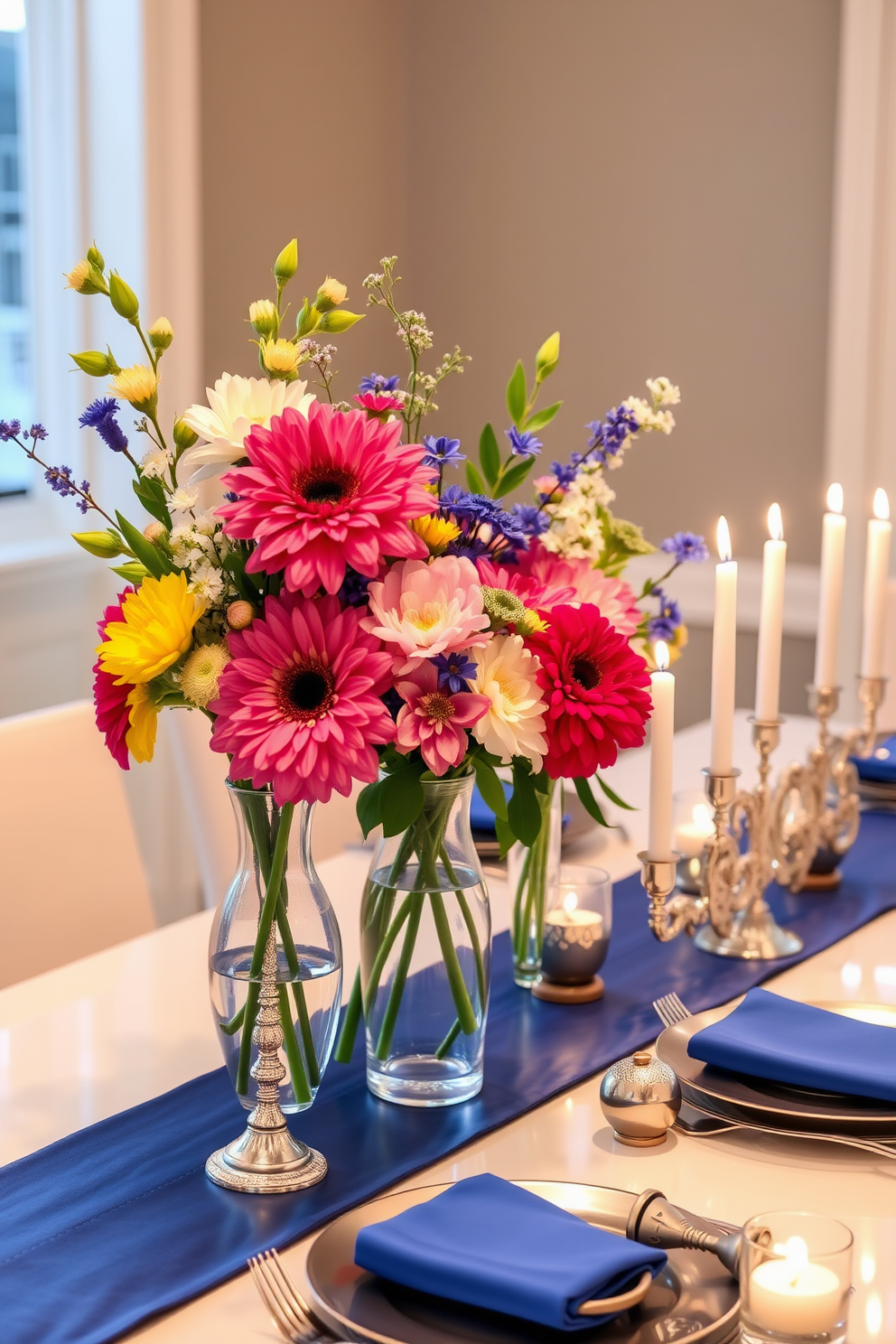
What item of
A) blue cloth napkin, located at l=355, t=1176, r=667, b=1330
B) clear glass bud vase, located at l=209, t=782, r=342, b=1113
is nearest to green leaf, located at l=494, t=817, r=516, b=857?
clear glass bud vase, located at l=209, t=782, r=342, b=1113

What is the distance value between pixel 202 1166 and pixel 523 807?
1.01ft

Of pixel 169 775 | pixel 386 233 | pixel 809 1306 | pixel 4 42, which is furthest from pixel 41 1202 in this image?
pixel 386 233

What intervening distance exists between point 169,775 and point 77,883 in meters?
1.26

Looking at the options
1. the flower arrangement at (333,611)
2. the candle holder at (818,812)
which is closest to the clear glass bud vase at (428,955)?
the flower arrangement at (333,611)

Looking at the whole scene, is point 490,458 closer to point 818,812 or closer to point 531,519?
point 531,519

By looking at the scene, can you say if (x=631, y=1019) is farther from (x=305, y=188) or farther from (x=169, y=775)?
(x=305, y=188)

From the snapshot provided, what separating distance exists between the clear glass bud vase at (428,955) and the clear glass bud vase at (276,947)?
5 cm

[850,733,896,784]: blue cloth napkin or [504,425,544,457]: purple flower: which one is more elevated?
[504,425,544,457]: purple flower

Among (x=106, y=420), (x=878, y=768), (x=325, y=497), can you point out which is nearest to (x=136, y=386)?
(x=106, y=420)

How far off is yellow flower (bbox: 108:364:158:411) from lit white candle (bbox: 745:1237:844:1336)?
0.58 metres

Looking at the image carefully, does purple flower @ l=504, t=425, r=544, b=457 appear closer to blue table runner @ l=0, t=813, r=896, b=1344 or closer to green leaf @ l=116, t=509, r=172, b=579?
green leaf @ l=116, t=509, r=172, b=579

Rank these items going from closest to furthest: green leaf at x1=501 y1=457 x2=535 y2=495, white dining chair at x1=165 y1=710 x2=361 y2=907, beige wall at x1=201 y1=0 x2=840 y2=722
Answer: green leaf at x1=501 y1=457 x2=535 y2=495 → white dining chair at x1=165 y1=710 x2=361 y2=907 → beige wall at x1=201 y1=0 x2=840 y2=722

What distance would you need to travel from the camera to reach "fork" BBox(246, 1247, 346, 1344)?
0.77m

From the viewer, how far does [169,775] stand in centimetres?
287
